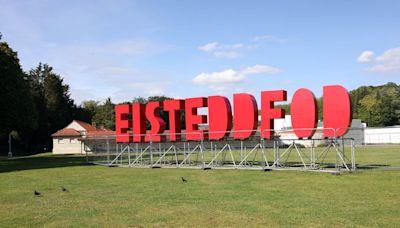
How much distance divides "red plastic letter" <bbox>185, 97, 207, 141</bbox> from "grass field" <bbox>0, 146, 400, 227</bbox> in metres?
7.67

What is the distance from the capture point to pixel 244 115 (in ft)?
84.4

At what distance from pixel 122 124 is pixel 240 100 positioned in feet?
36.0

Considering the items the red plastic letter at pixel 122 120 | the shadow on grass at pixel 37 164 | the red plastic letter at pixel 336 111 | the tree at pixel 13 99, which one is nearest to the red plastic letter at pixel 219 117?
the red plastic letter at pixel 336 111

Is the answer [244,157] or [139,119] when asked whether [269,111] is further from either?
[139,119]

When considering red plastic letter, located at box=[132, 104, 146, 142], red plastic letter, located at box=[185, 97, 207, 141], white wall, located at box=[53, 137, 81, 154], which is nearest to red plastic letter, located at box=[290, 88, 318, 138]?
red plastic letter, located at box=[185, 97, 207, 141]

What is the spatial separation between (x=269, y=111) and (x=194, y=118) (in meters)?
5.67

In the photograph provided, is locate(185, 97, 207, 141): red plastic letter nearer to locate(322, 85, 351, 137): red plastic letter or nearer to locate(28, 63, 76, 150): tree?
locate(322, 85, 351, 137): red plastic letter

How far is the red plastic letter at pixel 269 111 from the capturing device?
24.0 m

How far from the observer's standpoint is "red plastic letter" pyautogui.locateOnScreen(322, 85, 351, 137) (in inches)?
835

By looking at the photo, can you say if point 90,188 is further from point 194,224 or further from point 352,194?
point 352,194

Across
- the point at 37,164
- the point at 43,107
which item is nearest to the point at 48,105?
A: the point at 43,107

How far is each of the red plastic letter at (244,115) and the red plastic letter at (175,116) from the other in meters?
4.70

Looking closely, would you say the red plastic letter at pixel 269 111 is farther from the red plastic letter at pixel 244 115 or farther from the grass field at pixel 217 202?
the grass field at pixel 217 202

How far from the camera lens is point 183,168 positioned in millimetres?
27656
